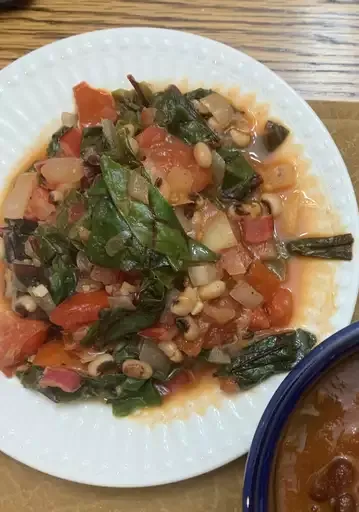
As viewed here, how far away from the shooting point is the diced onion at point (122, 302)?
1939mm

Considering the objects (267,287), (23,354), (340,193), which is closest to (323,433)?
(267,287)

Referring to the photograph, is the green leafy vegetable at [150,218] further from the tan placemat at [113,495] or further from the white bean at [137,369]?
the tan placemat at [113,495]

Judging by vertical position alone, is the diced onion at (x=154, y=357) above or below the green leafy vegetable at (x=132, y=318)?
below

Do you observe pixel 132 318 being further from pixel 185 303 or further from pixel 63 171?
pixel 63 171

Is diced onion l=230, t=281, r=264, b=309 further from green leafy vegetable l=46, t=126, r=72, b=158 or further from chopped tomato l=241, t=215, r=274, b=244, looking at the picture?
green leafy vegetable l=46, t=126, r=72, b=158

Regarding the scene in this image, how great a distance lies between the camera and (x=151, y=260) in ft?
6.28

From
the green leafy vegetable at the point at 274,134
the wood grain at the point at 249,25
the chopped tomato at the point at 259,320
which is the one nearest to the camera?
the chopped tomato at the point at 259,320

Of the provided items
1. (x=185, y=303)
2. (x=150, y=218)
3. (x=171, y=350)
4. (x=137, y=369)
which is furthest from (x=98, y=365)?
(x=150, y=218)

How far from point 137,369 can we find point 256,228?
578mm

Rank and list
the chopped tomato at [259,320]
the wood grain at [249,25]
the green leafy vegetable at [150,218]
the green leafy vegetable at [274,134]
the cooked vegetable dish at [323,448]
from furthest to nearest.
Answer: the wood grain at [249,25]
the green leafy vegetable at [274,134]
the chopped tomato at [259,320]
the green leafy vegetable at [150,218]
the cooked vegetable dish at [323,448]

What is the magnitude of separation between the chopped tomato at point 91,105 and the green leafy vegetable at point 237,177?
0.41 metres

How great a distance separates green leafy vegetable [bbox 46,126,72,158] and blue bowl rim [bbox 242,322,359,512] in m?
1.18

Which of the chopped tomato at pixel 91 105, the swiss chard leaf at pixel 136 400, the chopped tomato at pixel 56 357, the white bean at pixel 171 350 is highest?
the chopped tomato at pixel 91 105

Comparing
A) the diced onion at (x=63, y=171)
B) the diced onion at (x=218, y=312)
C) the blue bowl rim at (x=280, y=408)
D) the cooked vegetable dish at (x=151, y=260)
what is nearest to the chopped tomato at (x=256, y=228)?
the cooked vegetable dish at (x=151, y=260)
